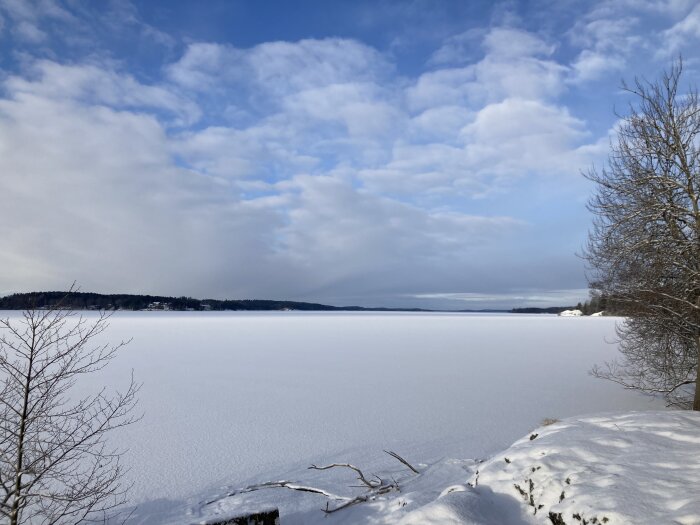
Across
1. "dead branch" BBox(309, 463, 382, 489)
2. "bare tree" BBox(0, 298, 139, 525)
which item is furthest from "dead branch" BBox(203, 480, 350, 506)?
"bare tree" BBox(0, 298, 139, 525)

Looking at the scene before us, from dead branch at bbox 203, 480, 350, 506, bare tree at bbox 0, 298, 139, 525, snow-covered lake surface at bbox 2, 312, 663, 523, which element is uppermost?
bare tree at bbox 0, 298, 139, 525

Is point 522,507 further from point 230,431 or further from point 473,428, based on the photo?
point 230,431

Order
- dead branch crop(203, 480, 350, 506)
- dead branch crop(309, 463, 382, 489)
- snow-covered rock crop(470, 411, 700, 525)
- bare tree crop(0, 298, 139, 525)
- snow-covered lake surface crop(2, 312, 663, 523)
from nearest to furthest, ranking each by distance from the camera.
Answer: snow-covered rock crop(470, 411, 700, 525), bare tree crop(0, 298, 139, 525), dead branch crop(203, 480, 350, 506), dead branch crop(309, 463, 382, 489), snow-covered lake surface crop(2, 312, 663, 523)

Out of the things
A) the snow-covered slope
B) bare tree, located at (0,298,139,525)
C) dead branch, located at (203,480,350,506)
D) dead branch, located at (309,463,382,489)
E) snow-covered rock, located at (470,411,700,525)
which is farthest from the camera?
dead branch, located at (309,463,382,489)

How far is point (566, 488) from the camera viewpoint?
454 cm

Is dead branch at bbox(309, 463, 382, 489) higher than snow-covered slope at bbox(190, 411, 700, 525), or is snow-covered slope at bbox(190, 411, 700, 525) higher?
snow-covered slope at bbox(190, 411, 700, 525)

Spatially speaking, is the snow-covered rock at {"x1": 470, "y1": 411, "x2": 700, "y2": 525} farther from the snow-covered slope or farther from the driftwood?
the driftwood

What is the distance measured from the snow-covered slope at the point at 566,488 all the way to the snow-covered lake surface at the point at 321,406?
67.0 inches

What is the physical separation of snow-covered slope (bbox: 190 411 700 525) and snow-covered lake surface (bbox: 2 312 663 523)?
1.70 metres

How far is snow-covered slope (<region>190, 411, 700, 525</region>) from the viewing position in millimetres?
3971

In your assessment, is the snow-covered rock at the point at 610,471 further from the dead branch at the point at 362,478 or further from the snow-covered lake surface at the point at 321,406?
the snow-covered lake surface at the point at 321,406

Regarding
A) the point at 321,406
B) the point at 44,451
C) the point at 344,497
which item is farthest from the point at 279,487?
the point at 321,406

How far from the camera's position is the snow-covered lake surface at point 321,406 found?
29.3 ft

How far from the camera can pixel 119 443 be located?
10.0 m
